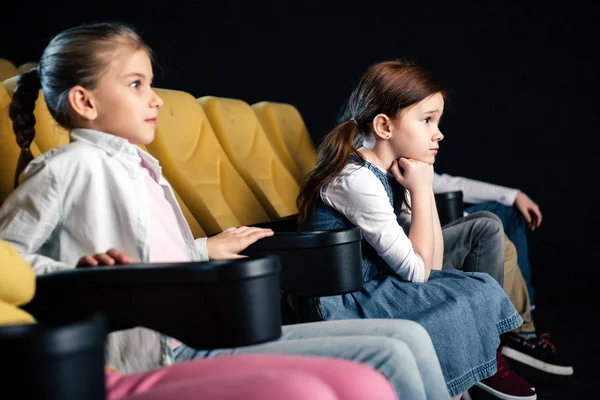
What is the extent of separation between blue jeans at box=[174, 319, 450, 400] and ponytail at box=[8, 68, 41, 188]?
1.29ft

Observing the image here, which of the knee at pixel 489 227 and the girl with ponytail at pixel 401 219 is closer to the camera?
the girl with ponytail at pixel 401 219

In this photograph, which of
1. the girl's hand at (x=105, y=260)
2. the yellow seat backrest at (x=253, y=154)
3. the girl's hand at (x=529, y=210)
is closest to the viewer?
the girl's hand at (x=105, y=260)

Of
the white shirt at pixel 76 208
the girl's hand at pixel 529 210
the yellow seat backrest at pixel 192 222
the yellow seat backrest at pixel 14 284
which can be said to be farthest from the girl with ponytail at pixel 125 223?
the girl's hand at pixel 529 210

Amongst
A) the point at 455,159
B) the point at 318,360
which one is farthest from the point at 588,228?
the point at 318,360

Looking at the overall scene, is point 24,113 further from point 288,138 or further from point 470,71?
point 470,71

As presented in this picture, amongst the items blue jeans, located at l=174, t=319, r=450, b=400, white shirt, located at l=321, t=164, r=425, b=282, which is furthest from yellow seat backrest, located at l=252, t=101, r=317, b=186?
blue jeans, located at l=174, t=319, r=450, b=400

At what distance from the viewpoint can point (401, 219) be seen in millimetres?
2133

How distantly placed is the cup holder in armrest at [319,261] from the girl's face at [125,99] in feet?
0.96

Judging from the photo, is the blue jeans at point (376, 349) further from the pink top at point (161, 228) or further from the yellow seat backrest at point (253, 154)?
the yellow seat backrest at point (253, 154)

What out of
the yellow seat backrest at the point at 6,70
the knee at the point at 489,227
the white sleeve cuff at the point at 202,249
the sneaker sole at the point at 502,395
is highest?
the yellow seat backrest at the point at 6,70

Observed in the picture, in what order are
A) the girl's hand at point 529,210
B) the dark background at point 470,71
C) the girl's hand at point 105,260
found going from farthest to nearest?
the dark background at point 470,71 < the girl's hand at point 529,210 < the girl's hand at point 105,260

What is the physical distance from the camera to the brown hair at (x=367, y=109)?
1926 millimetres

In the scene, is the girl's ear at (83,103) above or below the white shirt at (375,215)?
above

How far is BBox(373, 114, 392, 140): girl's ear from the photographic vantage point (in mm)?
1992
